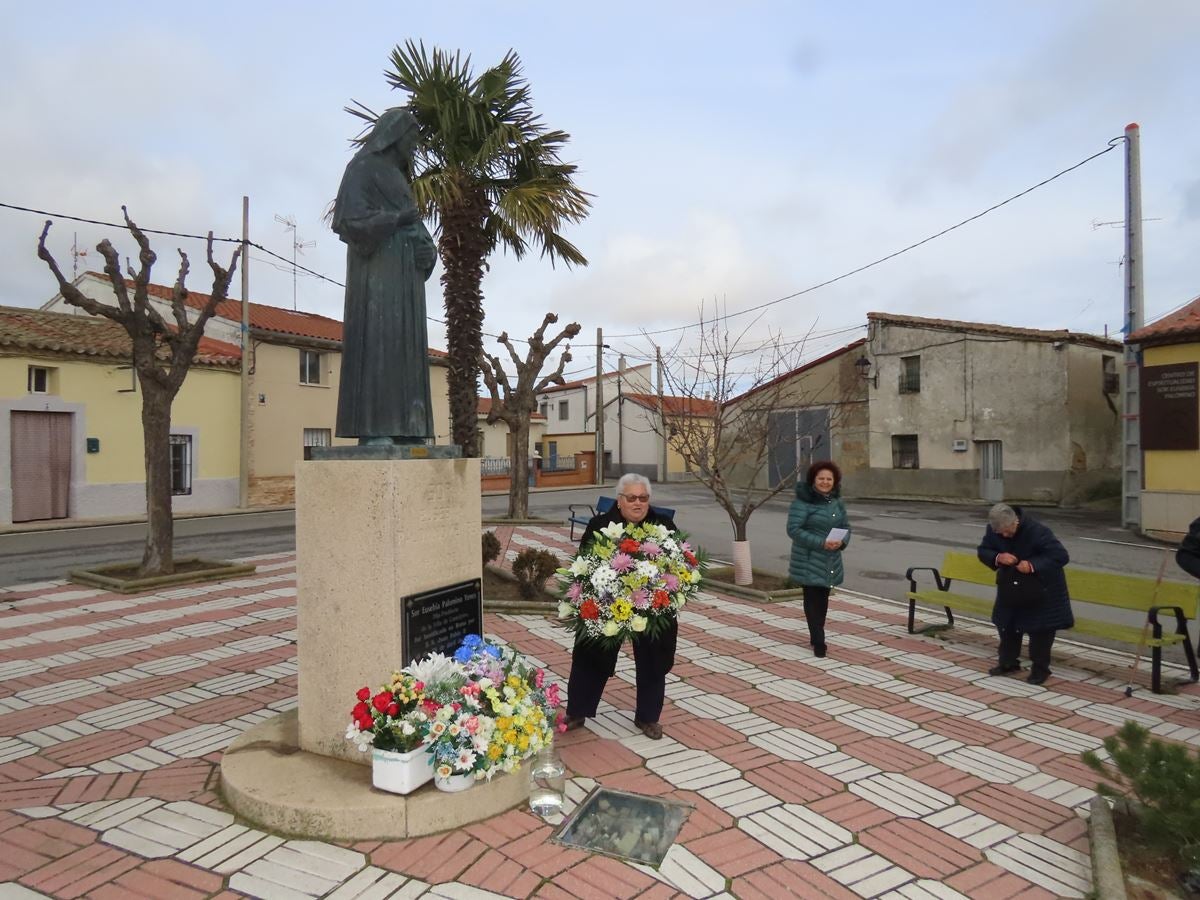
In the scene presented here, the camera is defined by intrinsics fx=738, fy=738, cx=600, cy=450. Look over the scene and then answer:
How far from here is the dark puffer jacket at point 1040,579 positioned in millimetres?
5625

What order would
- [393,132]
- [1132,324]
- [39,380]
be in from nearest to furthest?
1. [393,132]
2. [1132,324]
3. [39,380]

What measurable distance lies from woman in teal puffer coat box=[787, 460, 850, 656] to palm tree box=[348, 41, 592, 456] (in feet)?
13.6

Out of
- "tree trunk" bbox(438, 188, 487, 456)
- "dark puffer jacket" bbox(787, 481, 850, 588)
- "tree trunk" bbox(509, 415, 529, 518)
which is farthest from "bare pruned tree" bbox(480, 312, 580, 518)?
"dark puffer jacket" bbox(787, 481, 850, 588)

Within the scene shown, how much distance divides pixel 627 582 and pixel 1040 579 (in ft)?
11.7

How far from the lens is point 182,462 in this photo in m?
21.3

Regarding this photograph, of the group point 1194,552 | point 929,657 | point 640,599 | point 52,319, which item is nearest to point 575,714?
point 640,599

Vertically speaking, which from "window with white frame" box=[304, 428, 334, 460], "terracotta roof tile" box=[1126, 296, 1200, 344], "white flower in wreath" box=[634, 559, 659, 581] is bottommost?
"white flower in wreath" box=[634, 559, 659, 581]

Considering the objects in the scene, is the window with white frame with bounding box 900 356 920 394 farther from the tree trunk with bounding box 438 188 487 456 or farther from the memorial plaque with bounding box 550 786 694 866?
the memorial plaque with bounding box 550 786 694 866

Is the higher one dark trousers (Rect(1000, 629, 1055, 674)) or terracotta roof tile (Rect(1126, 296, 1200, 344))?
terracotta roof tile (Rect(1126, 296, 1200, 344))

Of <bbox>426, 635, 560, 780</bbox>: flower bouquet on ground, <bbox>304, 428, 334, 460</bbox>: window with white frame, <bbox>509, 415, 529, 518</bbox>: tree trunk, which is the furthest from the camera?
<bbox>304, 428, 334, 460</bbox>: window with white frame

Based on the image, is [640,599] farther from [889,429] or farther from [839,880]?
[889,429]

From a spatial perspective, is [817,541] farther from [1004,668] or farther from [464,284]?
[464,284]

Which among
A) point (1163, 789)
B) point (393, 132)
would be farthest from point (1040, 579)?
point (393, 132)

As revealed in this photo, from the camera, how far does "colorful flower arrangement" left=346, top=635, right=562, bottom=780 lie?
10.7ft
